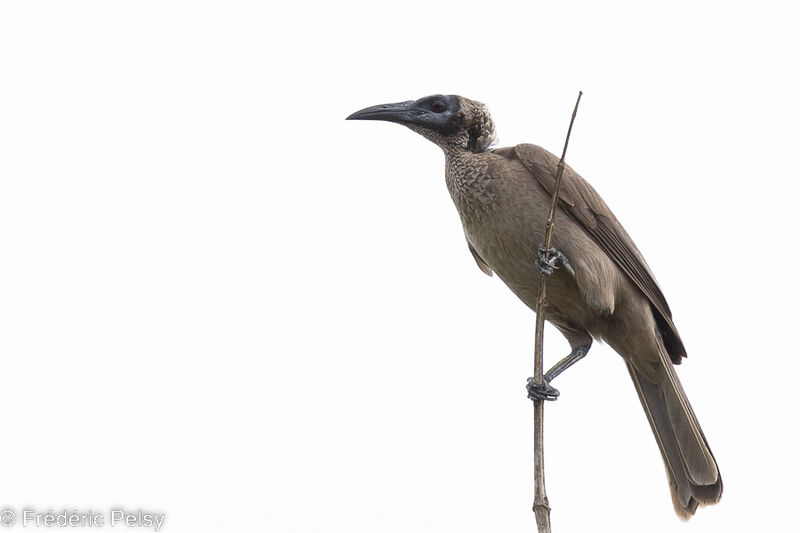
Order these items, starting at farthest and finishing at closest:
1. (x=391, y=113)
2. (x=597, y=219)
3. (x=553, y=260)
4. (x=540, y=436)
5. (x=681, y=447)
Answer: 1. (x=391, y=113)
2. (x=681, y=447)
3. (x=597, y=219)
4. (x=553, y=260)
5. (x=540, y=436)

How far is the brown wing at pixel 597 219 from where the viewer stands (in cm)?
633

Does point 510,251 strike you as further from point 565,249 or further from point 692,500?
point 692,500

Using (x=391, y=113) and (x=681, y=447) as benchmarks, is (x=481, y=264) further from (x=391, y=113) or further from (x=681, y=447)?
(x=681, y=447)

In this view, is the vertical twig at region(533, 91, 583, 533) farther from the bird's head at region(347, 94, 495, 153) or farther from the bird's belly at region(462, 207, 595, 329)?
the bird's head at region(347, 94, 495, 153)

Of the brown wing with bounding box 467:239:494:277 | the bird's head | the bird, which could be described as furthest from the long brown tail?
the bird's head

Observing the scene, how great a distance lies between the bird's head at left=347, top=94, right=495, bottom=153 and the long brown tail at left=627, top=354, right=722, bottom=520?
1889mm

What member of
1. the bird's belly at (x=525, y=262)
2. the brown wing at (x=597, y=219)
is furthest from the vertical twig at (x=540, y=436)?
the brown wing at (x=597, y=219)

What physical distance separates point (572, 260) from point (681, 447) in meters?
1.52

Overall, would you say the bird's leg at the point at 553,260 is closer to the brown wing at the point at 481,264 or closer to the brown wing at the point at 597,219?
the brown wing at the point at 597,219

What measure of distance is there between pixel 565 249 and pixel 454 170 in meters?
0.96

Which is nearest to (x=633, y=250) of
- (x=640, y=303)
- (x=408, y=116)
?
(x=640, y=303)

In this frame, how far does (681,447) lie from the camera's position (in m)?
6.64

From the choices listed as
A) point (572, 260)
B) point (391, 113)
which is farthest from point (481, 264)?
point (391, 113)

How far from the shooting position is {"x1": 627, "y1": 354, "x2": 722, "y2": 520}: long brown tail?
655 cm
